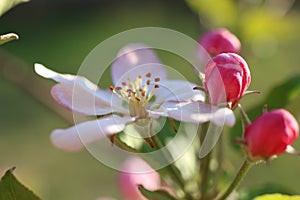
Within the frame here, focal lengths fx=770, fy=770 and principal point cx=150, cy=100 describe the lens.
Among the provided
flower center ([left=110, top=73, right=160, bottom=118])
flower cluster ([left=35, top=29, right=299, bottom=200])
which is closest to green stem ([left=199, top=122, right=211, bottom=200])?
flower cluster ([left=35, top=29, right=299, bottom=200])

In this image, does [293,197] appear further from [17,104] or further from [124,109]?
[17,104]

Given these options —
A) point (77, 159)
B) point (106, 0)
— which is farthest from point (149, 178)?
point (106, 0)

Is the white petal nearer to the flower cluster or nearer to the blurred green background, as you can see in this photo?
the flower cluster

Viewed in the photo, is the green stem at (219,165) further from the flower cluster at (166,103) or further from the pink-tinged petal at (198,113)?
the pink-tinged petal at (198,113)

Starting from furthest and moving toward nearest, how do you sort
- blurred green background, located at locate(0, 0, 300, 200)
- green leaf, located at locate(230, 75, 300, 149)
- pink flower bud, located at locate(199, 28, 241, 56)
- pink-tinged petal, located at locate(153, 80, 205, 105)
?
blurred green background, located at locate(0, 0, 300, 200), green leaf, located at locate(230, 75, 300, 149), pink flower bud, located at locate(199, 28, 241, 56), pink-tinged petal, located at locate(153, 80, 205, 105)

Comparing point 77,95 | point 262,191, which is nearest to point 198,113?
point 77,95

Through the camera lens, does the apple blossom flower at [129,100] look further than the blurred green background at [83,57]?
No

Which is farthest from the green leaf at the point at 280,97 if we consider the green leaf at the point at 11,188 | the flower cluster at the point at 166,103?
the green leaf at the point at 11,188
